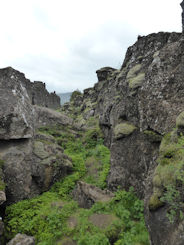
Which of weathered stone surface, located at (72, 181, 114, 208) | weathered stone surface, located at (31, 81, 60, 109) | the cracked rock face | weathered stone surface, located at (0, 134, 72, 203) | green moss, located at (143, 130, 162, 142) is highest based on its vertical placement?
weathered stone surface, located at (31, 81, 60, 109)

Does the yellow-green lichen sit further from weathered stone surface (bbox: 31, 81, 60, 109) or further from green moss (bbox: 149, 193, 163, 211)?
weathered stone surface (bbox: 31, 81, 60, 109)

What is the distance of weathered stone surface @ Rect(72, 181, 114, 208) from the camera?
29.9 feet

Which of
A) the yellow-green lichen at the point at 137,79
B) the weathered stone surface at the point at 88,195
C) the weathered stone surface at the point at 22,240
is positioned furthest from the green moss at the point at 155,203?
the yellow-green lichen at the point at 137,79

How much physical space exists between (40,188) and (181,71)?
36.0 ft

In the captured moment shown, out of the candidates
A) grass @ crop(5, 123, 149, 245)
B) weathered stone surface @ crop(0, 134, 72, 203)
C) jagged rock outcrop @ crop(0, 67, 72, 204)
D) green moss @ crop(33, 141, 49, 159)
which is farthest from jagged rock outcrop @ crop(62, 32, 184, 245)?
green moss @ crop(33, 141, 49, 159)

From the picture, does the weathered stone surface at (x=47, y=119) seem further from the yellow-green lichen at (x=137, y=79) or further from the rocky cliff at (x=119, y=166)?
the yellow-green lichen at (x=137, y=79)

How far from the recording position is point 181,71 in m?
8.19

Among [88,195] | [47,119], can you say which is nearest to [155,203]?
[88,195]

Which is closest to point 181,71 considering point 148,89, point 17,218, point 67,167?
point 148,89

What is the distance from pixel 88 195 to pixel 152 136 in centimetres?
509

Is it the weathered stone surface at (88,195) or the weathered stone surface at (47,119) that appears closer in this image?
the weathered stone surface at (88,195)

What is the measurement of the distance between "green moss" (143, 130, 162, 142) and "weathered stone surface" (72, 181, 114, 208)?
421 centimetres

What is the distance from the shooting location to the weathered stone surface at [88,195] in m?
9.11

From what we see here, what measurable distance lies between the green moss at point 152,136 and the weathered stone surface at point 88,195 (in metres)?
4.21
